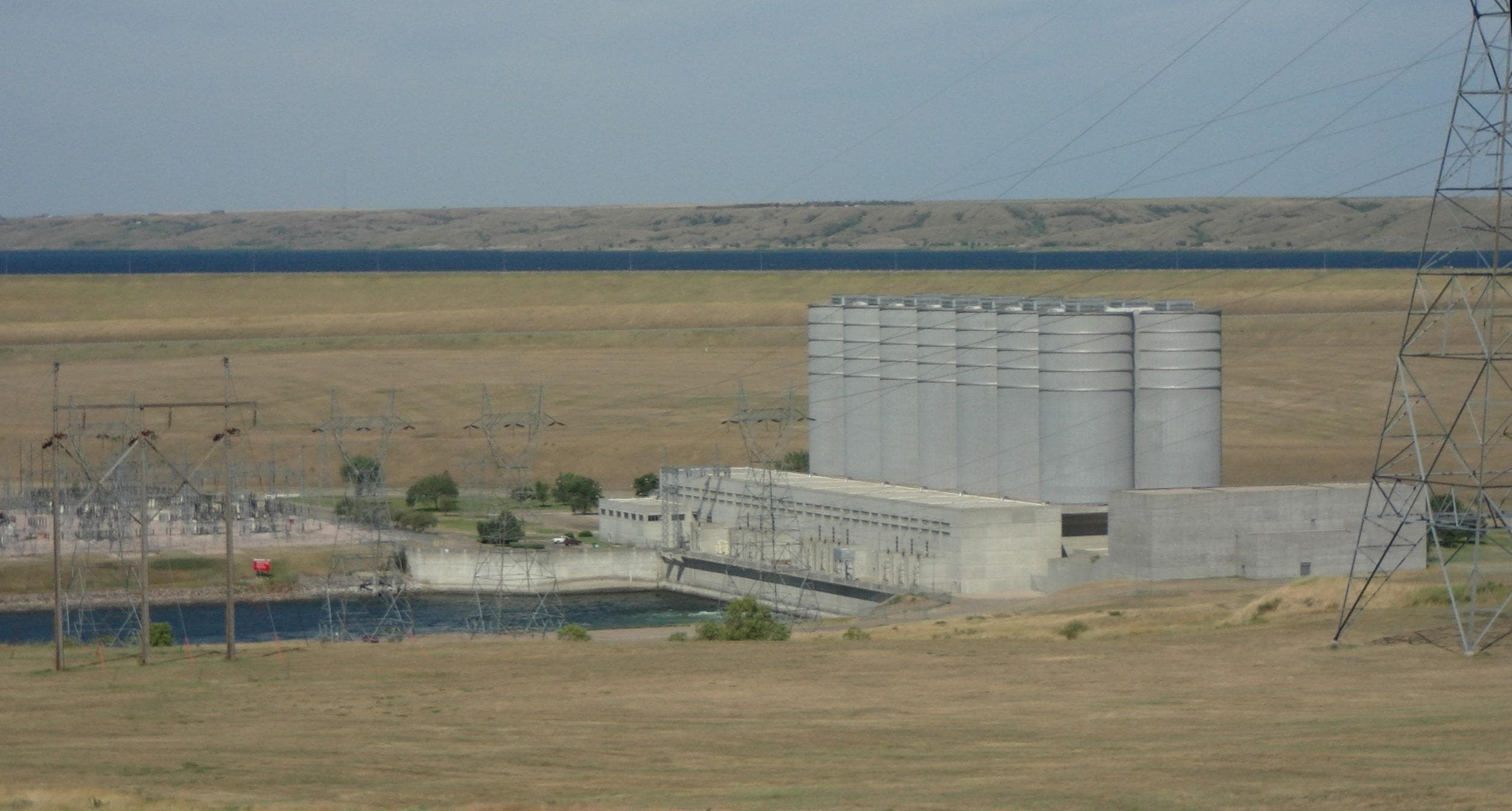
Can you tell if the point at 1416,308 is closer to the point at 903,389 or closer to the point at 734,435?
the point at 734,435

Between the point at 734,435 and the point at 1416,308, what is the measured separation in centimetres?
6564

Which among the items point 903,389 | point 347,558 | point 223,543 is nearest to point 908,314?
point 903,389

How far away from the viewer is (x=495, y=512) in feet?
302

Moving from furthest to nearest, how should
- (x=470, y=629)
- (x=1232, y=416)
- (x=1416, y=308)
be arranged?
(x=1416, y=308)
(x=1232, y=416)
(x=470, y=629)

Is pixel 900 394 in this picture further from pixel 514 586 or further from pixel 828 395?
pixel 514 586

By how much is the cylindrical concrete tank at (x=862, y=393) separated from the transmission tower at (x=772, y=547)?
12.4 feet

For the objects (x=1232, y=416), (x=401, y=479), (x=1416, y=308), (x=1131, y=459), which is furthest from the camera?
(x=1416, y=308)

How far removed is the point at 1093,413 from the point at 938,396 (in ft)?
36.2

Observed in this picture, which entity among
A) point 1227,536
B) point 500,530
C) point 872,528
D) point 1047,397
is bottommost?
point 500,530

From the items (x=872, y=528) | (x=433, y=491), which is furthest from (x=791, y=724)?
(x=433, y=491)

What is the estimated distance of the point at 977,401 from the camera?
86000 mm

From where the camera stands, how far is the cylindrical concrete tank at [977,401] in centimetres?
8488

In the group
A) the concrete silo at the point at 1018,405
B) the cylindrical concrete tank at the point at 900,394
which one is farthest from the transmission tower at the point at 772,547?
the concrete silo at the point at 1018,405

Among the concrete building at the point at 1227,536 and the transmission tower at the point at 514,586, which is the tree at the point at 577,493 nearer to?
the transmission tower at the point at 514,586
